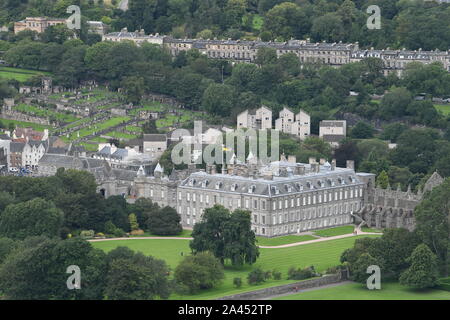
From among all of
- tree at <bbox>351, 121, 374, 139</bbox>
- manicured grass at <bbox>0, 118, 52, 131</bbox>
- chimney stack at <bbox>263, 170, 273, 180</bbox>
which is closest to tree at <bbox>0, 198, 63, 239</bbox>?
chimney stack at <bbox>263, 170, 273, 180</bbox>

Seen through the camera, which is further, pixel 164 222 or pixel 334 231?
pixel 334 231

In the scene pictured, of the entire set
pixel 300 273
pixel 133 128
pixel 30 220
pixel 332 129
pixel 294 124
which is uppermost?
pixel 294 124

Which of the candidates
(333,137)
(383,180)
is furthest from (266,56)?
(383,180)

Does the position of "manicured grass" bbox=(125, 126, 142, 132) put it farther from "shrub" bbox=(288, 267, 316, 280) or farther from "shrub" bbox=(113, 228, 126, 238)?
"shrub" bbox=(288, 267, 316, 280)

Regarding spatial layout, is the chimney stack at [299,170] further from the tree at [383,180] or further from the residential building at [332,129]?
the residential building at [332,129]

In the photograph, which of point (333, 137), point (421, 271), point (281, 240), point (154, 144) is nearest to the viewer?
point (421, 271)

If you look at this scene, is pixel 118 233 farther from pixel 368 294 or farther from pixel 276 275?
pixel 368 294

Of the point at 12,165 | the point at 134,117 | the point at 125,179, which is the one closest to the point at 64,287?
the point at 125,179
